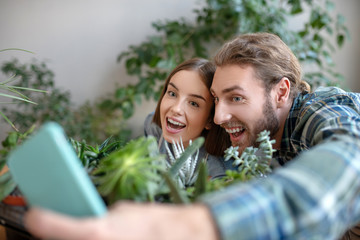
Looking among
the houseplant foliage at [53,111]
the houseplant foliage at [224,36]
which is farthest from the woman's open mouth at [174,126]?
the houseplant foliage at [53,111]

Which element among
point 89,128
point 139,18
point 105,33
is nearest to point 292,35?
point 139,18

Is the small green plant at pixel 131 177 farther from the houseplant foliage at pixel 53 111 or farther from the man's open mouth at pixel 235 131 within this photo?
the houseplant foliage at pixel 53 111

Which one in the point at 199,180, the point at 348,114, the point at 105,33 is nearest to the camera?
the point at 199,180

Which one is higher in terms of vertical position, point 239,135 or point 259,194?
point 259,194

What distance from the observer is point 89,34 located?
7.90 feet

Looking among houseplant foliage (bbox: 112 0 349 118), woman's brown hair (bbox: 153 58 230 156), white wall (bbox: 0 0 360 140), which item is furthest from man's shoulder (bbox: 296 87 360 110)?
white wall (bbox: 0 0 360 140)

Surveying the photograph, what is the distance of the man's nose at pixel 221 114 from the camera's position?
817 millimetres

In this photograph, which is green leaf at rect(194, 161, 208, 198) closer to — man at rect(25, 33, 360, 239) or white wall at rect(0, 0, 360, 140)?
man at rect(25, 33, 360, 239)

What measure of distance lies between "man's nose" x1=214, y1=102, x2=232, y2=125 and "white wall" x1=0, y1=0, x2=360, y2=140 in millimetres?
1711

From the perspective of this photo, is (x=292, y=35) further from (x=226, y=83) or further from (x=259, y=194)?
(x=259, y=194)

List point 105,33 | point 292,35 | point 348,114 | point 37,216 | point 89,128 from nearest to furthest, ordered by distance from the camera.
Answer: point 37,216
point 348,114
point 292,35
point 89,128
point 105,33

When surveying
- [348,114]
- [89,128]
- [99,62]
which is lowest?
[89,128]

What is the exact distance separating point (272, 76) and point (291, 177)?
60 cm

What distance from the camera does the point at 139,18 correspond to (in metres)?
2.43
